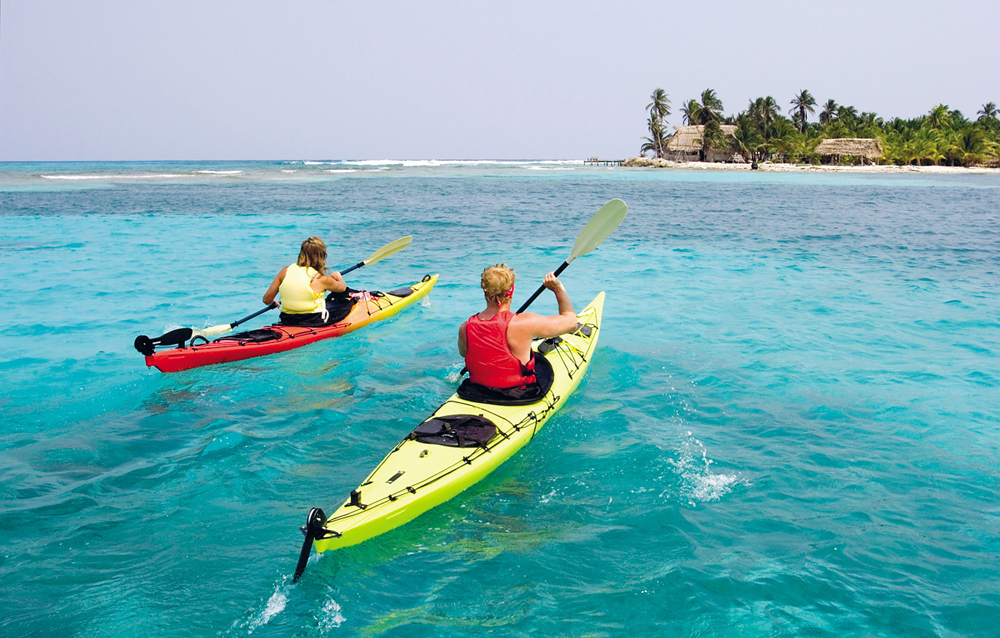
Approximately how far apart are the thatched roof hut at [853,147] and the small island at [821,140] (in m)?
0.09

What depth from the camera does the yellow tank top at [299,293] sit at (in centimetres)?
763

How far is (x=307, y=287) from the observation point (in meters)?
7.74

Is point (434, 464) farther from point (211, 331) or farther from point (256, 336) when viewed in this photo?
point (211, 331)

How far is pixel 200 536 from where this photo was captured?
411cm

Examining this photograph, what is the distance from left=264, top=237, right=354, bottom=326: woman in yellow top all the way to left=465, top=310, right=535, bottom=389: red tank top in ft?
10.5

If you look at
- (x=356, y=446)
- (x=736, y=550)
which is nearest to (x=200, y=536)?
(x=356, y=446)

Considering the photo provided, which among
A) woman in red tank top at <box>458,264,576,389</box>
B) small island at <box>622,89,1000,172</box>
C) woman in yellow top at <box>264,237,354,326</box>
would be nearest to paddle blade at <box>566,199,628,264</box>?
woman in red tank top at <box>458,264,576,389</box>

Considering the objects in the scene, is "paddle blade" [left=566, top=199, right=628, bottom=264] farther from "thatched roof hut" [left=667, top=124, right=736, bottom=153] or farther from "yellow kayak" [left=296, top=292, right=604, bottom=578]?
"thatched roof hut" [left=667, top=124, right=736, bottom=153]

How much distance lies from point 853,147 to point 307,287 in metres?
71.5

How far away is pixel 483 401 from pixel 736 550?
2.17 meters

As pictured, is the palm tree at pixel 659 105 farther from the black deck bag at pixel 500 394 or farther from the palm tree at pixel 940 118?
the black deck bag at pixel 500 394

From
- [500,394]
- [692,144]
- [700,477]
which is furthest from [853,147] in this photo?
[500,394]

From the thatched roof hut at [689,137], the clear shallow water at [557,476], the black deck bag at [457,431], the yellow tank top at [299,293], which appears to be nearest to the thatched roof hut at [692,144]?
the thatched roof hut at [689,137]

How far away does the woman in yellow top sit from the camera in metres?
7.60
